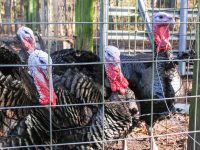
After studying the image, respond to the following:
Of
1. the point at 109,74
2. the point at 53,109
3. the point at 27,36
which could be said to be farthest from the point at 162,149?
the point at 27,36

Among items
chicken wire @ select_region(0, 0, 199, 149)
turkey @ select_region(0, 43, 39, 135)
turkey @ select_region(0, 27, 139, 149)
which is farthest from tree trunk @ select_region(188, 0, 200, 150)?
chicken wire @ select_region(0, 0, 199, 149)

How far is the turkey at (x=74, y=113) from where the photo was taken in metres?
2.29

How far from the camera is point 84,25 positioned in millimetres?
4113

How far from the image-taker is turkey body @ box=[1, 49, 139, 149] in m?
2.27

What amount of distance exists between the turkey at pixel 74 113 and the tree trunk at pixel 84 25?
3.59ft

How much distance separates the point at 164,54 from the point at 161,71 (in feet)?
0.57

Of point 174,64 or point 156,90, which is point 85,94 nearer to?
point 156,90

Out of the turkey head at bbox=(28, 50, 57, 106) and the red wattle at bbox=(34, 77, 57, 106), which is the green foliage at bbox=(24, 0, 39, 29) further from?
the red wattle at bbox=(34, 77, 57, 106)

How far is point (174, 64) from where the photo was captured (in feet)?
10.2

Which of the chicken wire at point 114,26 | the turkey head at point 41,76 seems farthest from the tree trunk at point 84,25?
the turkey head at point 41,76

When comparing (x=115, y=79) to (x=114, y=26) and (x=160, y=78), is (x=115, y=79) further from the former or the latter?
(x=114, y=26)

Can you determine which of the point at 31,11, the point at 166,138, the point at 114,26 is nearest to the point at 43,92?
the point at 166,138

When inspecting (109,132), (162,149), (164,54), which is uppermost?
(164,54)

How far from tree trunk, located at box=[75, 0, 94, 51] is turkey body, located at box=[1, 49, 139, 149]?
103 cm
